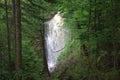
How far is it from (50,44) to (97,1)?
15671 millimetres

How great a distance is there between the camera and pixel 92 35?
8.88 m

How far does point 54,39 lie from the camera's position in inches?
938

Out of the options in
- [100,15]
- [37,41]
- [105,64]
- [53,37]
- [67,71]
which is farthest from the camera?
[37,41]

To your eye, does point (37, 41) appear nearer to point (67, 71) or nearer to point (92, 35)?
point (67, 71)

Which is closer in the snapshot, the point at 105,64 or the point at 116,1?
the point at 116,1

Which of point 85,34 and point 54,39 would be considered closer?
point 85,34

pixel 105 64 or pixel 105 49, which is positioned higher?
pixel 105 49

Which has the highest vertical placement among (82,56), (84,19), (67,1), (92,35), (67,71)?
(67,1)

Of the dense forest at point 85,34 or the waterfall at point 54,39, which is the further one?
the waterfall at point 54,39

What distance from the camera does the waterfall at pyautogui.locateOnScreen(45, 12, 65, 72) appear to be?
22641 mm

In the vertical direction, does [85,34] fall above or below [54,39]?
above

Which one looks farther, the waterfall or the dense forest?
the waterfall

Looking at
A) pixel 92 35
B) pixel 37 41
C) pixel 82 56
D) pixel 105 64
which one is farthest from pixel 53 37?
pixel 92 35

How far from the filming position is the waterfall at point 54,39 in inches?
891
